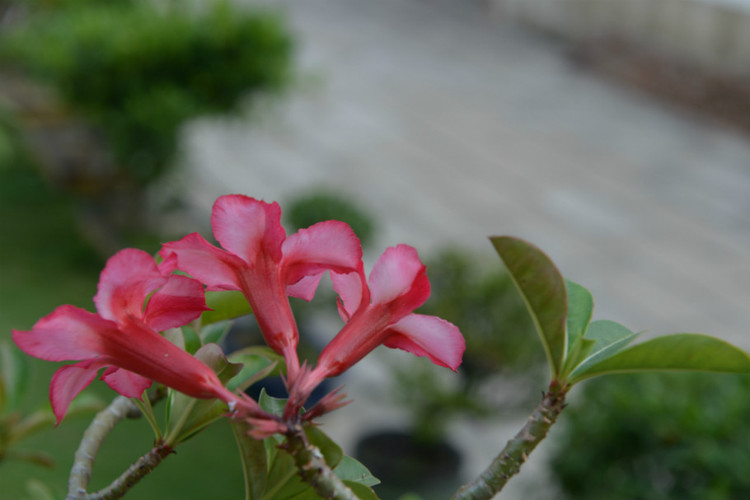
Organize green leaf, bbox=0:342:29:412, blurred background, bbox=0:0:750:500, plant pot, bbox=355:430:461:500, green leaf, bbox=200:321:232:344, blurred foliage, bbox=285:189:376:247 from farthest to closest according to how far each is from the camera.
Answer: blurred foliage, bbox=285:189:376:247 → plant pot, bbox=355:430:461:500 → blurred background, bbox=0:0:750:500 → green leaf, bbox=0:342:29:412 → green leaf, bbox=200:321:232:344

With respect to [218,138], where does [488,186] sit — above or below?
above

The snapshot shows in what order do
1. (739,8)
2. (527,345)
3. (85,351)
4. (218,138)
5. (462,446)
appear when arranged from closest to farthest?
1. (85,351)
2. (527,345)
3. (462,446)
4. (218,138)
5. (739,8)

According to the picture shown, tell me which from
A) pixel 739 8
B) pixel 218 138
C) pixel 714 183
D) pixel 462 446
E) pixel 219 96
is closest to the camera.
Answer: pixel 462 446

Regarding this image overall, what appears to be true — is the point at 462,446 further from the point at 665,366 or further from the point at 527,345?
the point at 665,366

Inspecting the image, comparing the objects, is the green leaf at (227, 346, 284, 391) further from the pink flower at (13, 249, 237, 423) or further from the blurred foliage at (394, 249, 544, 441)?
the blurred foliage at (394, 249, 544, 441)

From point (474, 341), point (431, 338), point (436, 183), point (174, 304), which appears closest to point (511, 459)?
point (431, 338)

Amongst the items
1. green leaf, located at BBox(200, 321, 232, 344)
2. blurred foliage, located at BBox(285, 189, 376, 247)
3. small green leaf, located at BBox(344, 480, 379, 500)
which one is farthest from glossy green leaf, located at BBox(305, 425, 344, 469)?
blurred foliage, located at BBox(285, 189, 376, 247)

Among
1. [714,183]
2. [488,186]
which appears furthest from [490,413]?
[714,183]

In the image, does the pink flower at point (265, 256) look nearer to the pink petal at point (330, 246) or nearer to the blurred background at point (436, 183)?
the pink petal at point (330, 246)
